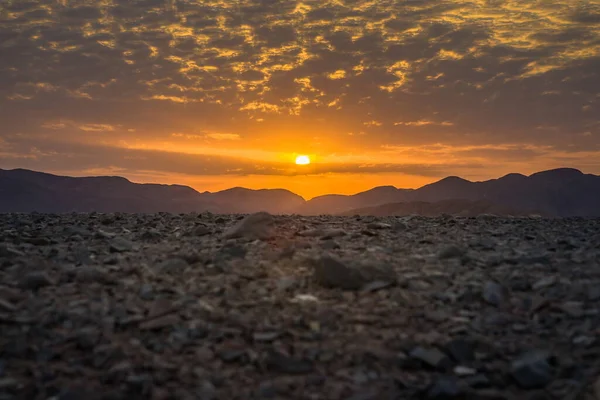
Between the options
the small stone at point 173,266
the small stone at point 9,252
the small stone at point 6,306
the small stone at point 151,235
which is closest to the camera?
the small stone at point 6,306

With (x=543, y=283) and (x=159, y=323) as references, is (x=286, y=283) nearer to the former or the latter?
(x=159, y=323)

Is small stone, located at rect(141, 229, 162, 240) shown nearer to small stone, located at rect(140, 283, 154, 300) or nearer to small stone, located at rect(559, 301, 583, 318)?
small stone, located at rect(140, 283, 154, 300)

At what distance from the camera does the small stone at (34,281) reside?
7266mm

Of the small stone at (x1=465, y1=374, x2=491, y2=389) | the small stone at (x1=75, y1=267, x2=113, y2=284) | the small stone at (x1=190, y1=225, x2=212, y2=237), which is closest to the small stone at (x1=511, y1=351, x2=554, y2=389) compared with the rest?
the small stone at (x1=465, y1=374, x2=491, y2=389)

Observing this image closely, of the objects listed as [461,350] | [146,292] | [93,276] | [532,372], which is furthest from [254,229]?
[532,372]

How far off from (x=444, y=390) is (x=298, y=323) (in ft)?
6.22

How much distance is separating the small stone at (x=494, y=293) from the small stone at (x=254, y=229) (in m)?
4.78

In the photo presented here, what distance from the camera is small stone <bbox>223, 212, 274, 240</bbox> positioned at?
10711 millimetres

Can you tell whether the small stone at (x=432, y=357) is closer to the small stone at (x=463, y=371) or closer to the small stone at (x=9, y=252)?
the small stone at (x=463, y=371)

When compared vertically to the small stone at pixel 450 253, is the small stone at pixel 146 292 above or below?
below

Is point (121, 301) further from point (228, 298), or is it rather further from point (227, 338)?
point (227, 338)

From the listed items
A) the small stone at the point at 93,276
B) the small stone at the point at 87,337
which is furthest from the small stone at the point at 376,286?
the small stone at the point at 93,276

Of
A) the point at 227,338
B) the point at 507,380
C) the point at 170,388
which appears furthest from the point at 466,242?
the point at 170,388

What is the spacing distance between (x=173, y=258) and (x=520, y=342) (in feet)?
18.4
